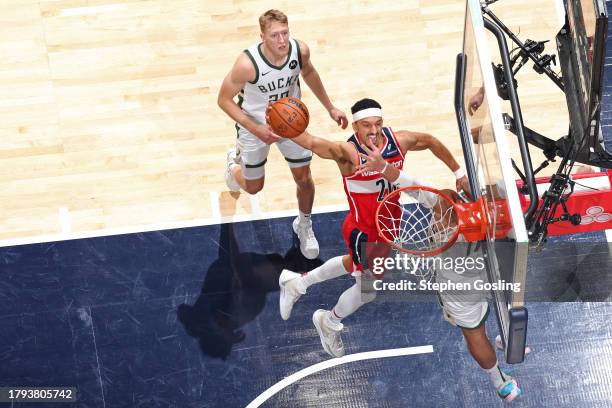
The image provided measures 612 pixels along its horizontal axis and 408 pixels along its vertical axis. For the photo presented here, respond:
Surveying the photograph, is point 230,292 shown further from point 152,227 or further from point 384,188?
point 384,188

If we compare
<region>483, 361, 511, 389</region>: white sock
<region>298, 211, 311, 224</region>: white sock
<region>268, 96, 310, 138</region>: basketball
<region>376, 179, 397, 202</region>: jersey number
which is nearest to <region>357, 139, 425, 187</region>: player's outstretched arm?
<region>376, 179, 397, 202</region>: jersey number

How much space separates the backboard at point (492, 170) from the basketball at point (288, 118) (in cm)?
130

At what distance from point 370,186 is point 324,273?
3.19ft

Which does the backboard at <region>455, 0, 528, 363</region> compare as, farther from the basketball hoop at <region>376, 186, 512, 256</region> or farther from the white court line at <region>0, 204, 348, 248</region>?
the white court line at <region>0, 204, 348, 248</region>

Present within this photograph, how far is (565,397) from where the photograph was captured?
7.35 metres

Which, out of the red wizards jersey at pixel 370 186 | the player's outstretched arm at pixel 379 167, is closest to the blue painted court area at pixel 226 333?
the red wizards jersey at pixel 370 186

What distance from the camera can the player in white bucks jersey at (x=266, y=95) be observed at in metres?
6.83

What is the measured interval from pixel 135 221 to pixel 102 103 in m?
1.31

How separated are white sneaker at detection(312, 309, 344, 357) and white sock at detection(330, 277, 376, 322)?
3.3 inches

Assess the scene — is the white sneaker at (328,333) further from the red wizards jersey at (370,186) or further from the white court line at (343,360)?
the red wizards jersey at (370,186)

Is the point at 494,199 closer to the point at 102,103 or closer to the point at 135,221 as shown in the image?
the point at 135,221

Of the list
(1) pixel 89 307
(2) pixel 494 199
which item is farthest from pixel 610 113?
(1) pixel 89 307

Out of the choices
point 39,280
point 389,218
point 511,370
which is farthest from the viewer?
point 39,280

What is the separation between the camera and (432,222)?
22.8 ft
